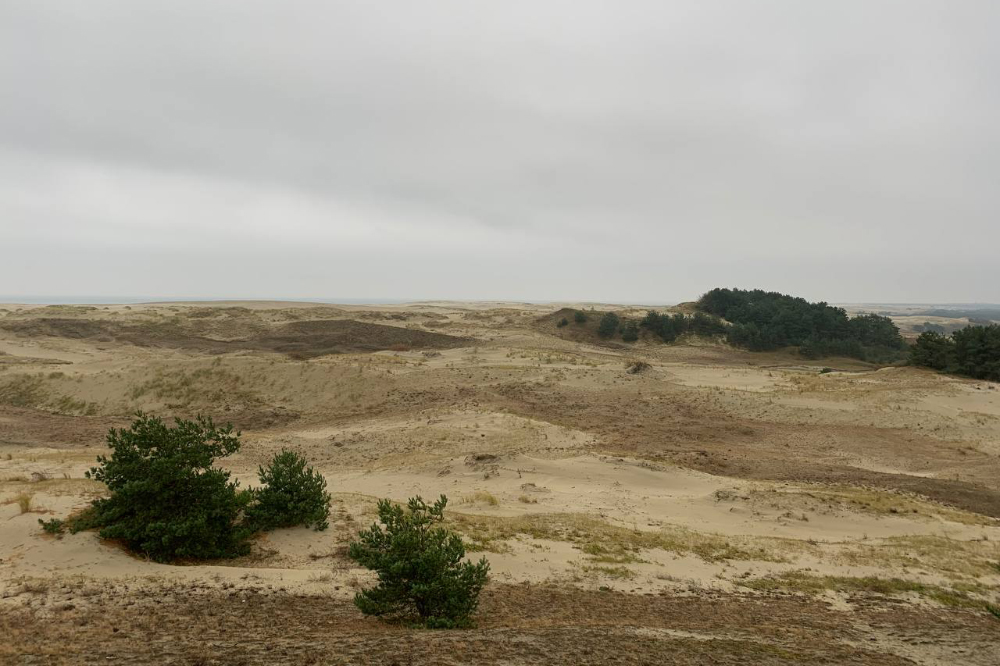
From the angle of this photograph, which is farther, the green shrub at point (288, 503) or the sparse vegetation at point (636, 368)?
the sparse vegetation at point (636, 368)

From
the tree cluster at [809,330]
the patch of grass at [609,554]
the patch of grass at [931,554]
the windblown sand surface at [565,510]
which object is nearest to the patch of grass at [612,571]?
the windblown sand surface at [565,510]

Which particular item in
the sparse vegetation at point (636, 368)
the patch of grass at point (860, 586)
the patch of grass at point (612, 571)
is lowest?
the patch of grass at point (860, 586)

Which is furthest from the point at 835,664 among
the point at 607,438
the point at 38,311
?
the point at 38,311

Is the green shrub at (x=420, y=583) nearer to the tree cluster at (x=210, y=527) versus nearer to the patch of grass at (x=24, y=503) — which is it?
the tree cluster at (x=210, y=527)

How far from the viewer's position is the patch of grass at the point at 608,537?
34.8ft

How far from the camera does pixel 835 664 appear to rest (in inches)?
253

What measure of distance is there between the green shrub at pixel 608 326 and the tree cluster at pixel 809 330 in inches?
436

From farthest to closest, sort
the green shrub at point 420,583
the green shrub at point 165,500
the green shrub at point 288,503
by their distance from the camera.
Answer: the green shrub at point 288,503
the green shrub at point 165,500
the green shrub at point 420,583

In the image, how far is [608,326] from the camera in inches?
2117

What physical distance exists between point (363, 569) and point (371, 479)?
716cm

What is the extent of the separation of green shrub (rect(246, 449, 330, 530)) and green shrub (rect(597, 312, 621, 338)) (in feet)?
148

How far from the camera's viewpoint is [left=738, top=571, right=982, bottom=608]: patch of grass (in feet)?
30.0

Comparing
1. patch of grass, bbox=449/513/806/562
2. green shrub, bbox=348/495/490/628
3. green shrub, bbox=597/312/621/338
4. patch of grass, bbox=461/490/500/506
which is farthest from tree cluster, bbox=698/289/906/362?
green shrub, bbox=348/495/490/628

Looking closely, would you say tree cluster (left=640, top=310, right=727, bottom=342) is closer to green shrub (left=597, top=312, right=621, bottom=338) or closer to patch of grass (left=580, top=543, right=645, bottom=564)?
green shrub (left=597, top=312, right=621, bottom=338)
